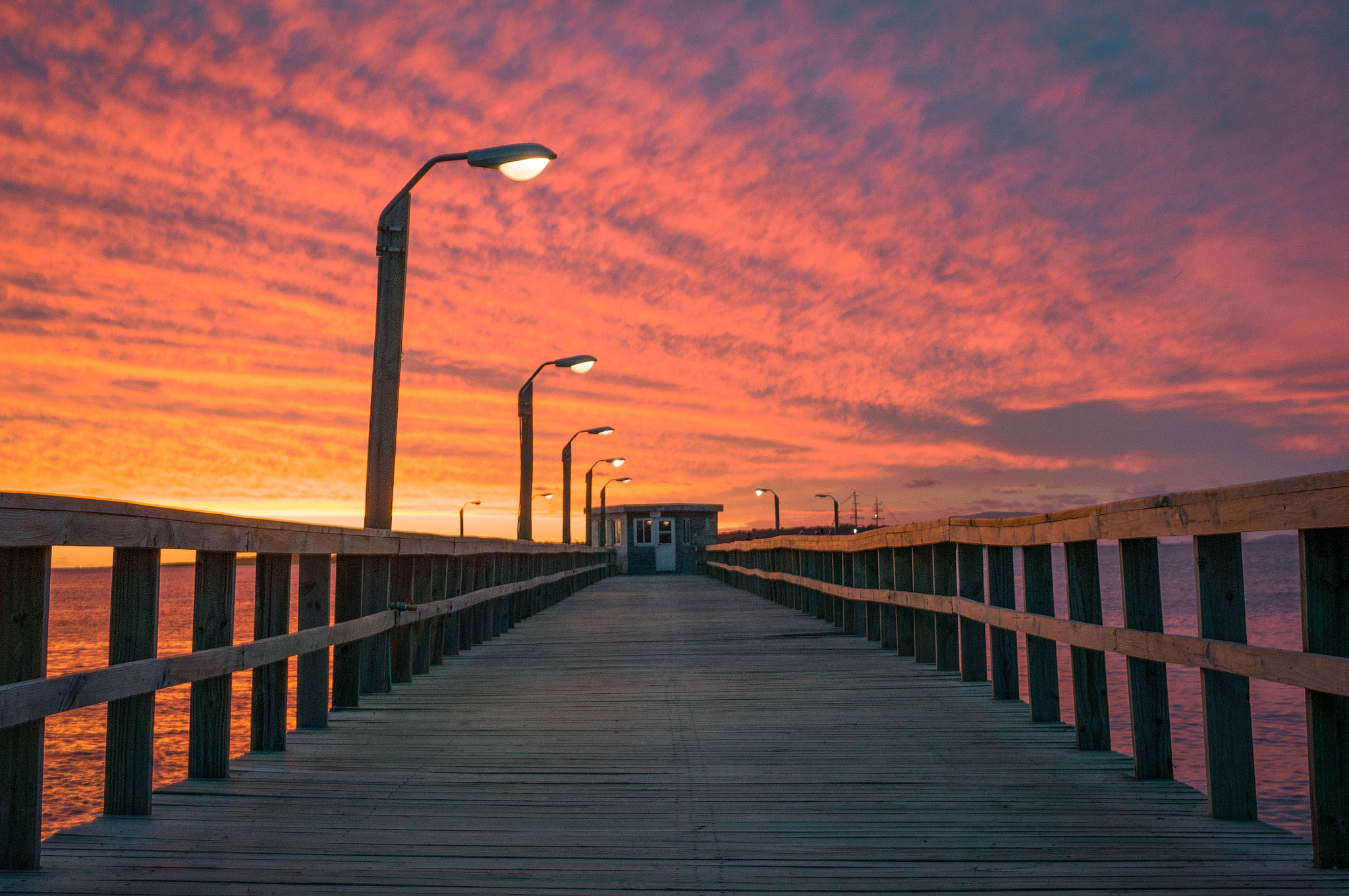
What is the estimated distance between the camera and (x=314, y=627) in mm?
6055

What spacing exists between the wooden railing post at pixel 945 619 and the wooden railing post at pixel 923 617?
11 centimetres

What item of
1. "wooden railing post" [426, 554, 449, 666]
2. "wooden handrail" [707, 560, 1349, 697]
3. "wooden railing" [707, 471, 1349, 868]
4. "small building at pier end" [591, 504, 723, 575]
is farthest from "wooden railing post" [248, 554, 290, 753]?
"small building at pier end" [591, 504, 723, 575]

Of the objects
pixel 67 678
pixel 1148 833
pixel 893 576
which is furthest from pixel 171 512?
pixel 893 576

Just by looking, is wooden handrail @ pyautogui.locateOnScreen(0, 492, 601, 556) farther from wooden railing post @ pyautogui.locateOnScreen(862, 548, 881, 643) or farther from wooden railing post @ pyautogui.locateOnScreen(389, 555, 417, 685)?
wooden railing post @ pyautogui.locateOnScreen(862, 548, 881, 643)

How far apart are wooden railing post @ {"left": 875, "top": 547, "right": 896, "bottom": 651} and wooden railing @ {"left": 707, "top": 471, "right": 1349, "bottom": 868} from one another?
130cm

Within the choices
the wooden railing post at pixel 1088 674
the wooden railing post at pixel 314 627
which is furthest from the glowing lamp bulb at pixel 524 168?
the wooden railing post at pixel 1088 674

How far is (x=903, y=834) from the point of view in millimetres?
3949

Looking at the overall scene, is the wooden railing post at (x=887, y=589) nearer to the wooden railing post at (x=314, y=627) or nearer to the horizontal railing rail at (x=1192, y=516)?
the horizontal railing rail at (x=1192, y=516)

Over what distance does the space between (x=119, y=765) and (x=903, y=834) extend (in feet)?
10.5

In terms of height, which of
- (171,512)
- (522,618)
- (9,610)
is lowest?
(522,618)

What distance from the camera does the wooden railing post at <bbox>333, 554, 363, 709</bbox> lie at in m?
7.05

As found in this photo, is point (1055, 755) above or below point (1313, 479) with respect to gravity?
below

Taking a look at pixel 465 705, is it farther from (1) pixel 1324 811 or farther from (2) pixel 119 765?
(1) pixel 1324 811

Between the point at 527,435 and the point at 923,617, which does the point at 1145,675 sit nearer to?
the point at 923,617
